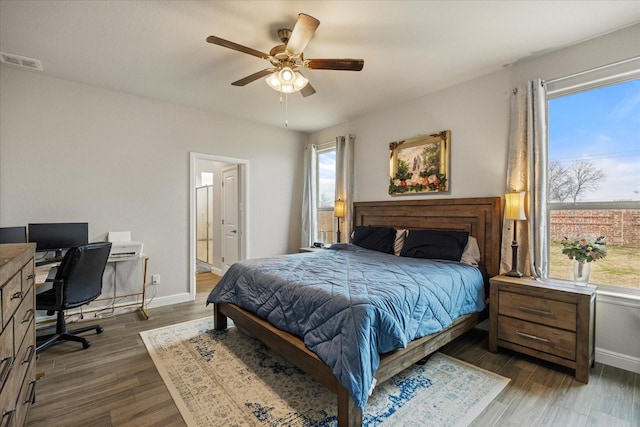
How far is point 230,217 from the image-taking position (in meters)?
5.37

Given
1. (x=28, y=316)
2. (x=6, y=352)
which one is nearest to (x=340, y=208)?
(x=28, y=316)

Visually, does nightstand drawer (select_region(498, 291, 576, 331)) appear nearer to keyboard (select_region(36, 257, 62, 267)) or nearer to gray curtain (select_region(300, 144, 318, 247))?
gray curtain (select_region(300, 144, 318, 247))

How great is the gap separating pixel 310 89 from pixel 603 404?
10.7 feet

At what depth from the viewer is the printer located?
3357 millimetres

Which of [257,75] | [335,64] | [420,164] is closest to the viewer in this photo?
[335,64]

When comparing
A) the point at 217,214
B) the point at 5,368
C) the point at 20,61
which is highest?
the point at 20,61

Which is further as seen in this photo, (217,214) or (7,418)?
(217,214)

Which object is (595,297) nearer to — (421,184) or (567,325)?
(567,325)

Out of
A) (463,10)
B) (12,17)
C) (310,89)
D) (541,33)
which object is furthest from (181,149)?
(541,33)

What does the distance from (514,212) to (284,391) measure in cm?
253

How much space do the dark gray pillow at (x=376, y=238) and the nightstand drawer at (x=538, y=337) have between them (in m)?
1.45

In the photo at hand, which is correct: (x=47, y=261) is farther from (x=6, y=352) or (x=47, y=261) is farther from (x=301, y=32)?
(x=301, y=32)

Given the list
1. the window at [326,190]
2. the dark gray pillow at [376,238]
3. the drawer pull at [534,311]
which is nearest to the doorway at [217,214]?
the window at [326,190]

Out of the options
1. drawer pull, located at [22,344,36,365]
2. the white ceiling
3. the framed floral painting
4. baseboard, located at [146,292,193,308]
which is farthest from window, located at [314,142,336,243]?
drawer pull, located at [22,344,36,365]
